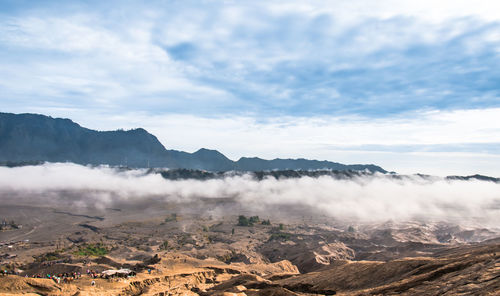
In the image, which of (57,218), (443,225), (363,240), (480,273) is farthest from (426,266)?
(57,218)

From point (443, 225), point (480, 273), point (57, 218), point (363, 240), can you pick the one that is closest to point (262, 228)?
point (363, 240)

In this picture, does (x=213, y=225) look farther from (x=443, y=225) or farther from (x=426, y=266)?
(x=426, y=266)

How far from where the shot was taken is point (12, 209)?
17825 cm

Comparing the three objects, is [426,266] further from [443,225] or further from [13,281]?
[443,225]

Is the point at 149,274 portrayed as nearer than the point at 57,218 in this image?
Yes

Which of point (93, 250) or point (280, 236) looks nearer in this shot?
point (93, 250)

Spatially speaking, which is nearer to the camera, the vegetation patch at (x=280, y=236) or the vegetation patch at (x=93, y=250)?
the vegetation patch at (x=93, y=250)

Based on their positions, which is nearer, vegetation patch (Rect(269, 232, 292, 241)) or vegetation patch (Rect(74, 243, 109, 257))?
vegetation patch (Rect(74, 243, 109, 257))

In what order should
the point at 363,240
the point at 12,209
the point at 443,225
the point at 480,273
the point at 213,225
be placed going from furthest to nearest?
the point at 12,209, the point at 213,225, the point at 443,225, the point at 363,240, the point at 480,273

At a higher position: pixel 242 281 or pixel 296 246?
pixel 242 281

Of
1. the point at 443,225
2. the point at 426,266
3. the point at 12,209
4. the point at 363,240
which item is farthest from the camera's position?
the point at 12,209

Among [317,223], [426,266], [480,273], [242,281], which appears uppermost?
[480,273]

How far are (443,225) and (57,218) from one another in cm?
18153

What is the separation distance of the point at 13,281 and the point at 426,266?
159ft
